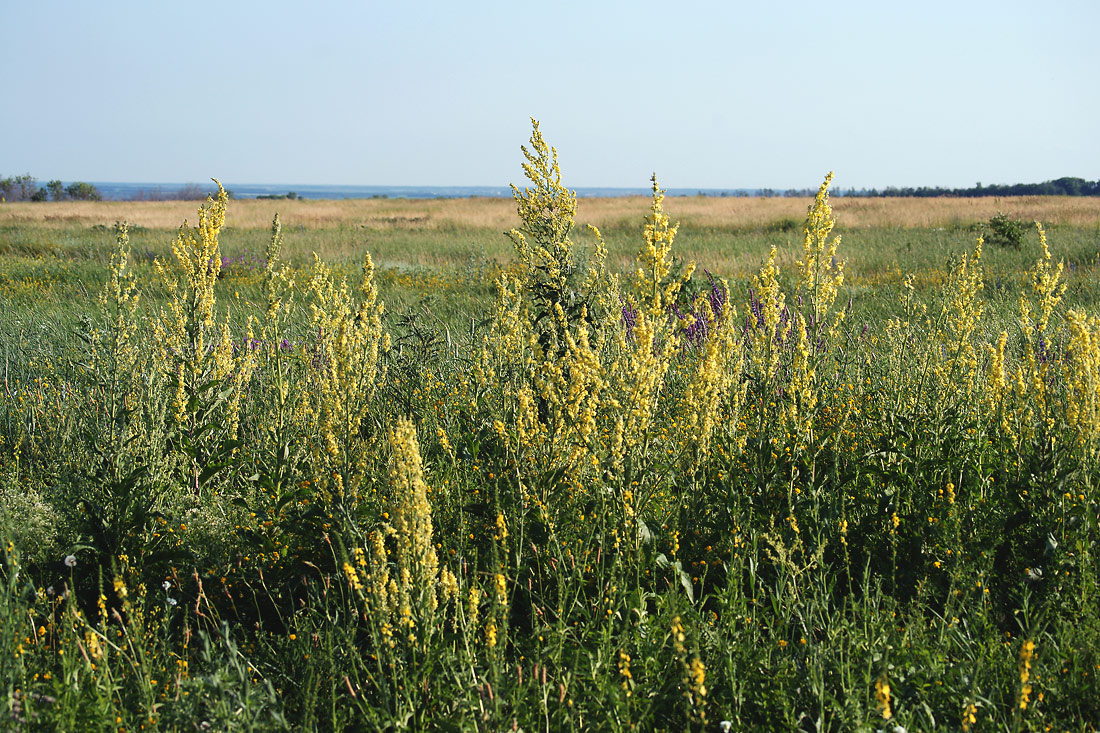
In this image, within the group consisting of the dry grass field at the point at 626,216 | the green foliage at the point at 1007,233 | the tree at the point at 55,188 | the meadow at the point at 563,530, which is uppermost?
the tree at the point at 55,188

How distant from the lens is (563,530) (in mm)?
3002

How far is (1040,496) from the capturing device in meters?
2.97

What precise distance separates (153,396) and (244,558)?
104cm

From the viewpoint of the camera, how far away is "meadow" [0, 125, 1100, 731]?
225 cm

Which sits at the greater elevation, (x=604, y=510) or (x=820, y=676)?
(x=604, y=510)

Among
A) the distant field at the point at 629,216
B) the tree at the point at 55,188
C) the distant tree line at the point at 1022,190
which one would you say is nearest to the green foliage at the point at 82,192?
the tree at the point at 55,188

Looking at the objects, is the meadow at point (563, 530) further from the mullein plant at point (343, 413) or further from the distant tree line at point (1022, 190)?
the distant tree line at point (1022, 190)

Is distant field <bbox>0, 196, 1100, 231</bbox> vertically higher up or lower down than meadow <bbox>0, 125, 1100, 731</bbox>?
higher up

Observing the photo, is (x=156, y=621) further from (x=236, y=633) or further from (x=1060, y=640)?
(x=1060, y=640)

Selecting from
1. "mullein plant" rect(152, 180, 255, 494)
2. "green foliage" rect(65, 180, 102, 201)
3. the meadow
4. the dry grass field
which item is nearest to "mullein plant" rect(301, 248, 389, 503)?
the meadow

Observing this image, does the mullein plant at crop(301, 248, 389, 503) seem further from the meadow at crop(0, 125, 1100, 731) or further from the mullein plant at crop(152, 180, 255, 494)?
the mullein plant at crop(152, 180, 255, 494)

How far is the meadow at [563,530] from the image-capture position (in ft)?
7.39

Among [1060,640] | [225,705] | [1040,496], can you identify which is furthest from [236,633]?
[1040,496]

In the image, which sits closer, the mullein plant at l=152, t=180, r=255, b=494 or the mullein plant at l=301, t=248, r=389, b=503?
the mullein plant at l=301, t=248, r=389, b=503
